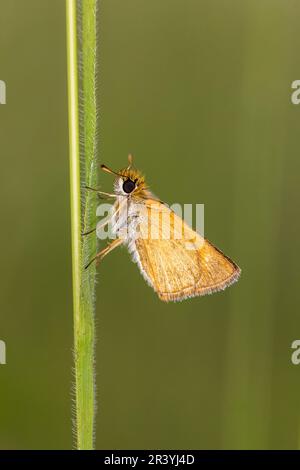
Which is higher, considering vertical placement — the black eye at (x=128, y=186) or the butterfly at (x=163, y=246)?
the black eye at (x=128, y=186)

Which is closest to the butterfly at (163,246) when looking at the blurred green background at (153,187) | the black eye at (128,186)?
the black eye at (128,186)

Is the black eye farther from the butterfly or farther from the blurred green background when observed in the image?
the blurred green background

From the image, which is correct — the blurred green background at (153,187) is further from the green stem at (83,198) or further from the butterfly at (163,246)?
the green stem at (83,198)

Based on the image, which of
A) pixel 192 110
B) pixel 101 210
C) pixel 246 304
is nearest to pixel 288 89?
pixel 192 110

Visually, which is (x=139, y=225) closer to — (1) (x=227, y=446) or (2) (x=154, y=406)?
(1) (x=227, y=446)

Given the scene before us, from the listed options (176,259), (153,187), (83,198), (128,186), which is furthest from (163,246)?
(153,187)
